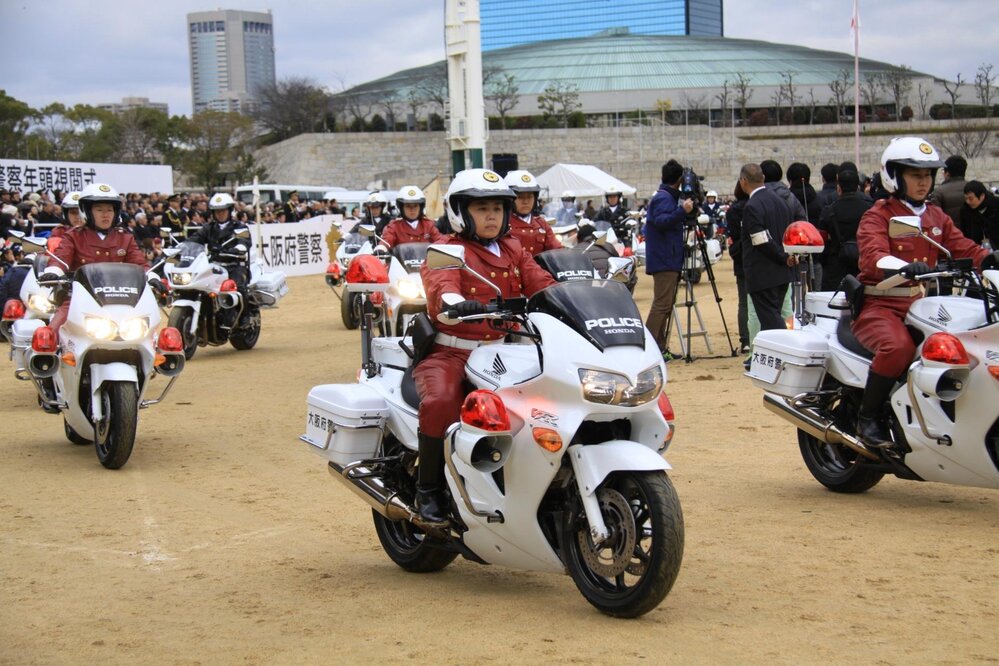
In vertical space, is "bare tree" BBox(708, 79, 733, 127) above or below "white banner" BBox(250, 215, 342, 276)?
above

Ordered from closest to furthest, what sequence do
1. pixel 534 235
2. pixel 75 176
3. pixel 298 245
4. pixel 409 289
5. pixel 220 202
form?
pixel 534 235, pixel 409 289, pixel 220 202, pixel 75 176, pixel 298 245

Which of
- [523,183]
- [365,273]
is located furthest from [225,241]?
[365,273]

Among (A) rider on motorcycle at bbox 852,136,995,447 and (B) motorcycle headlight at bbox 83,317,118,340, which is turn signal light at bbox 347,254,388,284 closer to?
(B) motorcycle headlight at bbox 83,317,118,340

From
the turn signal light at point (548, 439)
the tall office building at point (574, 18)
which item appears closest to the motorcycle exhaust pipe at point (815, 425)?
the turn signal light at point (548, 439)

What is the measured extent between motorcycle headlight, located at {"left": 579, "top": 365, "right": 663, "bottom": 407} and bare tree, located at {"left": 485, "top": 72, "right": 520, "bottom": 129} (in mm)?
83640

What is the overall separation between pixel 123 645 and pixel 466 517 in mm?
1537

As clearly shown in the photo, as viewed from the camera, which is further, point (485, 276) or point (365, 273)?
point (365, 273)

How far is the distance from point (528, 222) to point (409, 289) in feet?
7.81

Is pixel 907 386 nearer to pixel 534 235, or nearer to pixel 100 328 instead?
pixel 534 235

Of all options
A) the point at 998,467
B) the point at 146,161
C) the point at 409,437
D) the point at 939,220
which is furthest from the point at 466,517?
the point at 146,161

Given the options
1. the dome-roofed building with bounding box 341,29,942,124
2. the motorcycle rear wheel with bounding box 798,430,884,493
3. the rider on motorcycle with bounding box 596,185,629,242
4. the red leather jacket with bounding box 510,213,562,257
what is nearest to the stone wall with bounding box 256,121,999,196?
the dome-roofed building with bounding box 341,29,942,124

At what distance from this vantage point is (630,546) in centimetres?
524

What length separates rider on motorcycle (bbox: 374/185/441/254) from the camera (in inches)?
603

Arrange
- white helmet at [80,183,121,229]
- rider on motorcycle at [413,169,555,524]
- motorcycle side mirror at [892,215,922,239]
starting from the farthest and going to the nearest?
white helmet at [80,183,121,229] < motorcycle side mirror at [892,215,922,239] < rider on motorcycle at [413,169,555,524]
